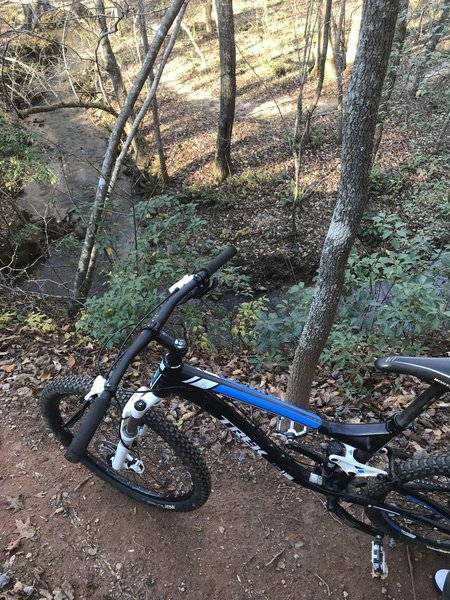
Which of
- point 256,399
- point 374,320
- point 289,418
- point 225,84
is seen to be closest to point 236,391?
point 256,399

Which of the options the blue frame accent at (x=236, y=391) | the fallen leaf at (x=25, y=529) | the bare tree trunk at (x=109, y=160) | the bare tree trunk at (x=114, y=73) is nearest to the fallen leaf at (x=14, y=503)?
the fallen leaf at (x=25, y=529)

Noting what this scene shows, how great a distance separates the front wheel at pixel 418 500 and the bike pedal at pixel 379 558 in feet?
0.35

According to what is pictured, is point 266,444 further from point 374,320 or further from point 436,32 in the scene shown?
point 436,32

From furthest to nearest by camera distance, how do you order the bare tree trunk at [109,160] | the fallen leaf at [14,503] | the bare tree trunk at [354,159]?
the bare tree trunk at [109,160], the fallen leaf at [14,503], the bare tree trunk at [354,159]

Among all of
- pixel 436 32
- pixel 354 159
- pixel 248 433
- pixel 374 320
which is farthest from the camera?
pixel 436 32

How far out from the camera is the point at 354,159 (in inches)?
92.0

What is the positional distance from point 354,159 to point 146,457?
2644 millimetres

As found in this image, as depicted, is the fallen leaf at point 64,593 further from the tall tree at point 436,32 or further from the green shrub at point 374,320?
the tall tree at point 436,32

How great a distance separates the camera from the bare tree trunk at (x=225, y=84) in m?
9.80

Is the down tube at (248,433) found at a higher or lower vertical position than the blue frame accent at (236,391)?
lower

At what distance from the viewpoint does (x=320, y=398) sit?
13.5ft

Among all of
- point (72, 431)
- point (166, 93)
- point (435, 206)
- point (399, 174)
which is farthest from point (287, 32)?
point (72, 431)

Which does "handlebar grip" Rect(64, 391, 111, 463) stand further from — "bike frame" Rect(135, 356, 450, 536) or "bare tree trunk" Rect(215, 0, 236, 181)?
"bare tree trunk" Rect(215, 0, 236, 181)

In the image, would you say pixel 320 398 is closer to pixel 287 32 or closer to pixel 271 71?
pixel 271 71
